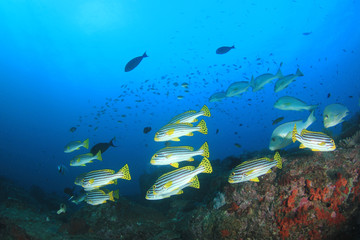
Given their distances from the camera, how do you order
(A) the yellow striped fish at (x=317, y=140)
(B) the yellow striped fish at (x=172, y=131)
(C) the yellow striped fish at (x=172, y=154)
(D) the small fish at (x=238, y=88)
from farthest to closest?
(D) the small fish at (x=238, y=88) → (B) the yellow striped fish at (x=172, y=131) → (C) the yellow striped fish at (x=172, y=154) → (A) the yellow striped fish at (x=317, y=140)

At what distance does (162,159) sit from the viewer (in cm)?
376

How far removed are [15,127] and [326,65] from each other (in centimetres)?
11722

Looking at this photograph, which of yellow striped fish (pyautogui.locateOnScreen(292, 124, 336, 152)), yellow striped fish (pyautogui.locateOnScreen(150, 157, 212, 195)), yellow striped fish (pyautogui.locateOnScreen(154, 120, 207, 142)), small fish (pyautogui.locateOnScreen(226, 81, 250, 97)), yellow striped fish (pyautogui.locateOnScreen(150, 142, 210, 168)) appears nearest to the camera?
yellow striped fish (pyautogui.locateOnScreen(292, 124, 336, 152))

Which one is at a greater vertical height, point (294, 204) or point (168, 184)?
point (168, 184)

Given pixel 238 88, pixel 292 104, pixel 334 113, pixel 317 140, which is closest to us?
pixel 317 140

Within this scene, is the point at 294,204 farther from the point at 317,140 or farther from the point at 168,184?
the point at 168,184

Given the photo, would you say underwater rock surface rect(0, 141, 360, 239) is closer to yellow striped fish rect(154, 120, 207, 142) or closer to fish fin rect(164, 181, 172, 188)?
fish fin rect(164, 181, 172, 188)

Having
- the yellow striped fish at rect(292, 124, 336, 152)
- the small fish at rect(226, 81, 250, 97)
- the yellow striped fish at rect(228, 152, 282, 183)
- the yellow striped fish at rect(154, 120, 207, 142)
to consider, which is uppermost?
the yellow striped fish at rect(154, 120, 207, 142)

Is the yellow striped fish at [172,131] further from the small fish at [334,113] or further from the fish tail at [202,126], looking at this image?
the small fish at [334,113]

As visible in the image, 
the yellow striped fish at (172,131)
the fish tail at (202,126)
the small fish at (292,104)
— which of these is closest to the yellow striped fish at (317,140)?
the fish tail at (202,126)

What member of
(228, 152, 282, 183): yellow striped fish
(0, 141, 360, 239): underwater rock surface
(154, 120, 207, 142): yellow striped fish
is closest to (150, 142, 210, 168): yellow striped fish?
(154, 120, 207, 142): yellow striped fish

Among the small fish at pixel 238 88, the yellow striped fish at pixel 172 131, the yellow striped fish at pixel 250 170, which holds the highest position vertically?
the yellow striped fish at pixel 172 131

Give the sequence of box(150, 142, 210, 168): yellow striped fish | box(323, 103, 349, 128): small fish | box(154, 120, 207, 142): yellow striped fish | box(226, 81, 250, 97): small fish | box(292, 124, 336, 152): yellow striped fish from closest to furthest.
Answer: box(292, 124, 336, 152): yellow striped fish < box(150, 142, 210, 168): yellow striped fish < box(154, 120, 207, 142): yellow striped fish < box(323, 103, 349, 128): small fish < box(226, 81, 250, 97): small fish

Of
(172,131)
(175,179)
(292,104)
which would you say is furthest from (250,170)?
(292,104)
